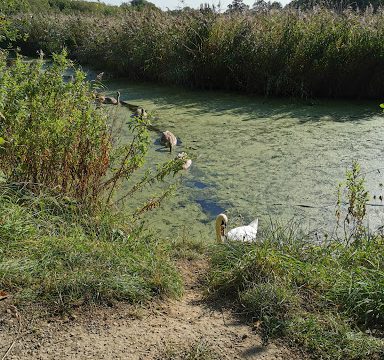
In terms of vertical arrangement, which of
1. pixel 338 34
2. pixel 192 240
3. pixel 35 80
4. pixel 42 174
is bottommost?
pixel 192 240

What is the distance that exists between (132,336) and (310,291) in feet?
3.01

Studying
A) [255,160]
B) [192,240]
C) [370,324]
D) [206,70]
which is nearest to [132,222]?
[192,240]

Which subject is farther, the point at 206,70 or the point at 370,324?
the point at 206,70

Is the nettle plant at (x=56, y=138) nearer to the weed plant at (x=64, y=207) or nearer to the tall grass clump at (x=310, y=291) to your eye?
the weed plant at (x=64, y=207)

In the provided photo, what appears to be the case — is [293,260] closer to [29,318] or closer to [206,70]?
[29,318]

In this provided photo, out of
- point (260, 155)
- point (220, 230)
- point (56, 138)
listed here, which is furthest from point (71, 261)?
point (260, 155)

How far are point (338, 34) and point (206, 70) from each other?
7.14 ft

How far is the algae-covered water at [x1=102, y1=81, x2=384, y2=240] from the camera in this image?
13.6ft

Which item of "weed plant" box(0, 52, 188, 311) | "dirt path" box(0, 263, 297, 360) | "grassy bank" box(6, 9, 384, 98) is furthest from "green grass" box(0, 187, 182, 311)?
"grassy bank" box(6, 9, 384, 98)

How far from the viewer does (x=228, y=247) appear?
3014 mm

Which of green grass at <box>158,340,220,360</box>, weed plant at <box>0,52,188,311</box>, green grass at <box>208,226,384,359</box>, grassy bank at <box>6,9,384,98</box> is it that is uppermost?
grassy bank at <box>6,9,384,98</box>

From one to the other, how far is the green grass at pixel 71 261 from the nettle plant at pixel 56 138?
0.97ft

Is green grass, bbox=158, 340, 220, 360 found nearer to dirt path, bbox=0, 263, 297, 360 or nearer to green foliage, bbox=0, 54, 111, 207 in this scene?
dirt path, bbox=0, 263, 297, 360

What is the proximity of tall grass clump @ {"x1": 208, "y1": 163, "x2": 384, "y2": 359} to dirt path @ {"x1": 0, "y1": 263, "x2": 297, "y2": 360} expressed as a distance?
0.42 ft
